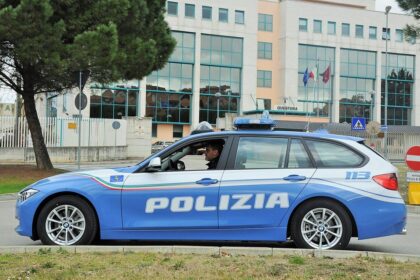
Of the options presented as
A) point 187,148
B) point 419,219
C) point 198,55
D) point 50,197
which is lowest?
point 419,219

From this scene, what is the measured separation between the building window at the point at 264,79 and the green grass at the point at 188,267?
6811 centimetres

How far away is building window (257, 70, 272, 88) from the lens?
73875 millimetres

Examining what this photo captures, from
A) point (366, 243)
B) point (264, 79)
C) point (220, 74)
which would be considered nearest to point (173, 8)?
point (220, 74)

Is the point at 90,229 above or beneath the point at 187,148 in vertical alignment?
beneath

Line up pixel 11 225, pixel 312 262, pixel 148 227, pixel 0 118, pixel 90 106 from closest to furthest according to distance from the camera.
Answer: pixel 312 262 → pixel 148 227 → pixel 11 225 → pixel 0 118 → pixel 90 106

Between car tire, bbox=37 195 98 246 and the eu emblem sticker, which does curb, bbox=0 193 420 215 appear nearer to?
car tire, bbox=37 195 98 246

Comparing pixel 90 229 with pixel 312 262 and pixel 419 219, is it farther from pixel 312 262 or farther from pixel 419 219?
pixel 419 219

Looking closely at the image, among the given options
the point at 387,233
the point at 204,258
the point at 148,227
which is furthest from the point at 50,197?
the point at 387,233

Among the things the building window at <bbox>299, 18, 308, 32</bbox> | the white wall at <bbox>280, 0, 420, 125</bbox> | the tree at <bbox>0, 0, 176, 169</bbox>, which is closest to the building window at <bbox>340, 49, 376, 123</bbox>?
the white wall at <bbox>280, 0, 420, 125</bbox>

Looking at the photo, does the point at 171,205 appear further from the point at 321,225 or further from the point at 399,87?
the point at 399,87

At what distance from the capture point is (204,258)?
628cm

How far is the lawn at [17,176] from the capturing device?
1717cm

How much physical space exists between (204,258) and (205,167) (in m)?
1.64

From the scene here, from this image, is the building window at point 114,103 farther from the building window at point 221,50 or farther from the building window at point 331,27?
the building window at point 331,27
